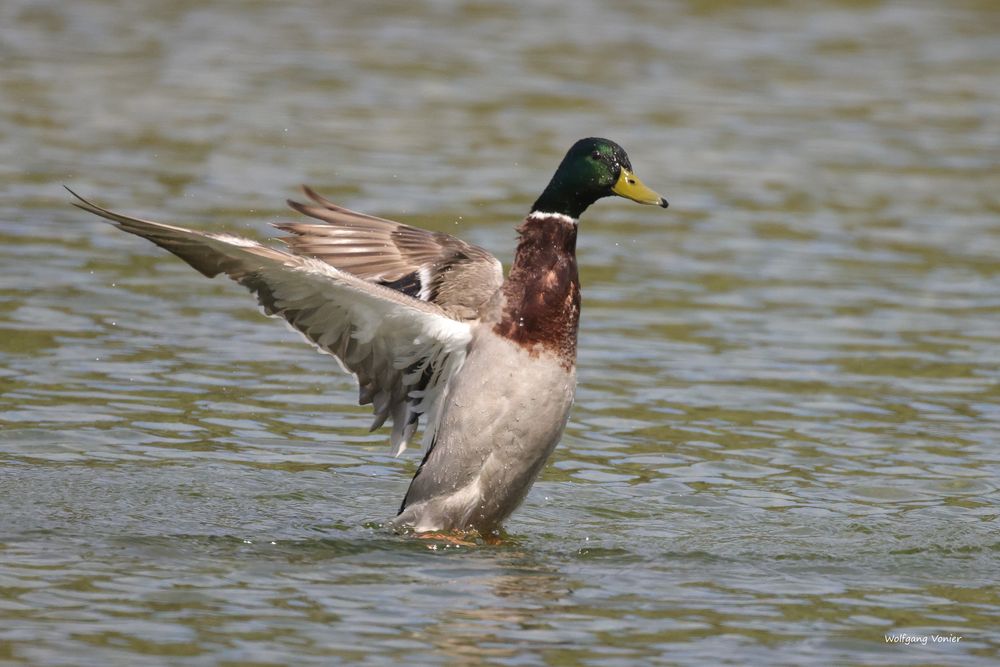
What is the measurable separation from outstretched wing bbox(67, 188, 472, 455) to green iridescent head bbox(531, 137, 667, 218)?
27.3 inches

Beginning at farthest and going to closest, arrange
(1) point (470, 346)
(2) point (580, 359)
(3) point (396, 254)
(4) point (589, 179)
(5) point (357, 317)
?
(2) point (580, 359), (3) point (396, 254), (4) point (589, 179), (1) point (470, 346), (5) point (357, 317)

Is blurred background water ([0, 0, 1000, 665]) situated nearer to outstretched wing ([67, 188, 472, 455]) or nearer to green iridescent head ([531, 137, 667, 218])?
outstretched wing ([67, 188, 472, 455])

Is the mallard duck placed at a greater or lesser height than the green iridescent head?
lesser

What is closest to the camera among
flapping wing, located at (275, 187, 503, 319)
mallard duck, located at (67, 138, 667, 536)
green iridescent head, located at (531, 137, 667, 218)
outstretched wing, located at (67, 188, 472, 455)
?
outstretched wing, located at (67, 188, 472, 455)

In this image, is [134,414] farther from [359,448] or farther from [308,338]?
[308,338]

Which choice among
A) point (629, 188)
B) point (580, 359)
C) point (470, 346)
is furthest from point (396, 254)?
point (580, 359)

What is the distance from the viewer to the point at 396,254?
373 inches

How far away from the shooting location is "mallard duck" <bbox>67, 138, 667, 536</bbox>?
7.80 m

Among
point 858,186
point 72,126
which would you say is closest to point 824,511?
point 858,186

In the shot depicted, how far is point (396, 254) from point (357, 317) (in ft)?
5.15

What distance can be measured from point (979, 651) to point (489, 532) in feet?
7.80

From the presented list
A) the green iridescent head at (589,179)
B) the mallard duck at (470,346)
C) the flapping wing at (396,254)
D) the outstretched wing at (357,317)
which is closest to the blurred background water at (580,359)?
the mallard duck at (470,346)

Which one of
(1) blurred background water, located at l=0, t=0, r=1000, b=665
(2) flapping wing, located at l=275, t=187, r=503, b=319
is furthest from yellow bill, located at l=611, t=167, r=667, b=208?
(1) blurred background water, located at l=0, t=0, r=1000, b=665

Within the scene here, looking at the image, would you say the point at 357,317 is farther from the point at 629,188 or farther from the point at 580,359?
the point at 580,359
